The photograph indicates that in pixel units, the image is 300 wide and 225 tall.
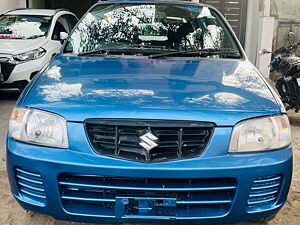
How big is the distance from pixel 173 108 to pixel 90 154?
526 millimetres

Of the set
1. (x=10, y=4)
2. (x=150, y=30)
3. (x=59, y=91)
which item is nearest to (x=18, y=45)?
(x=150, y=30)

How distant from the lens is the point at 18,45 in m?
6.23

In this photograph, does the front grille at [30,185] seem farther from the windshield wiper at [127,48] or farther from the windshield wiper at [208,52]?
the windshield wiper at [208,52]

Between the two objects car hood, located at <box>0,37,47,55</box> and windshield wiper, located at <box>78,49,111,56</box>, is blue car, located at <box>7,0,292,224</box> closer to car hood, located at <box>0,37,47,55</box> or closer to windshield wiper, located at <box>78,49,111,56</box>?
windshield wiper, located at <box>78,49,111,56</box>

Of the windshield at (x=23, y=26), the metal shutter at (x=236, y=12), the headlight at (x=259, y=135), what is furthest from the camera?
the metal shutter at (x=236, y=12)

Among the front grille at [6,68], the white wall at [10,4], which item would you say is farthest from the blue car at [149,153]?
the white wall at [10,4]

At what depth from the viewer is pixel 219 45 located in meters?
3.28

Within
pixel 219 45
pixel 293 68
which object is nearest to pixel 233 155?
pixel 219 45

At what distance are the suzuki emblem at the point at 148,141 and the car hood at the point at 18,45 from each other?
15.6 ft

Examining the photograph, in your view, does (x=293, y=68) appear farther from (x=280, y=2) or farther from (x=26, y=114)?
(x=280, y=2)

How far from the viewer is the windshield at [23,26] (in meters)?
6.61

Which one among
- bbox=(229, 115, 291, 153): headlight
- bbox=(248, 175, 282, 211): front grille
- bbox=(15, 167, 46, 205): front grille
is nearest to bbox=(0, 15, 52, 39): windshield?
bbox=(15, 167, 46, 205): front grille

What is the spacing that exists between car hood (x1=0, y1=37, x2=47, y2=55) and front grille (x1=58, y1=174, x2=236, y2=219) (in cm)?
464

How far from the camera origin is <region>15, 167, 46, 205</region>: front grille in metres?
2.09
